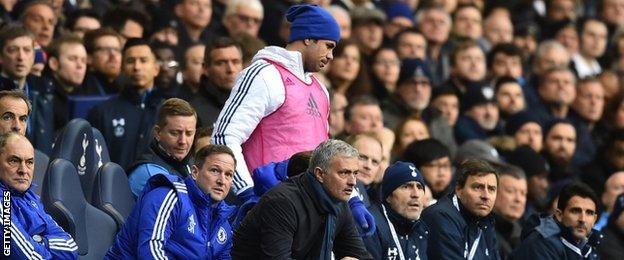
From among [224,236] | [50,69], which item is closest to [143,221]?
[224,236]

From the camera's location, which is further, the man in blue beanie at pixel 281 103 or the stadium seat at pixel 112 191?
the stadium seat at pixel 112 191

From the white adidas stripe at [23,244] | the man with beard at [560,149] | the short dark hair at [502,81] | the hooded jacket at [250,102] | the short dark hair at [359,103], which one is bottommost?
the man with beard at [560,149]

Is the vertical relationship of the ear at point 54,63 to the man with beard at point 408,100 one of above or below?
above

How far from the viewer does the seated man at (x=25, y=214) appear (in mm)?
9500

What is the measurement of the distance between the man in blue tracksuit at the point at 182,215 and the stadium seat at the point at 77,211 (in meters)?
0.41

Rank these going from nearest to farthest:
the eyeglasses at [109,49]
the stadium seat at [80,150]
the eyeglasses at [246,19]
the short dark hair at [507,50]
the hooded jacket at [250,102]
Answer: the hooded jacket at [250,102] < the stadium seat at [80,150] < the eyeglasses at [109,49] < the eyeglasses at [246,19] < the short dark hair at [507,50]

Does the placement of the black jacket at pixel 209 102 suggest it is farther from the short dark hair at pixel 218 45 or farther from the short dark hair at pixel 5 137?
the short dark hair at pixel 5 137

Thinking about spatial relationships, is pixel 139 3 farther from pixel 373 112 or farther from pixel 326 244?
pixel 326 244

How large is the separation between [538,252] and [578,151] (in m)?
5.54

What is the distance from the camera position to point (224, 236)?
1030 cm

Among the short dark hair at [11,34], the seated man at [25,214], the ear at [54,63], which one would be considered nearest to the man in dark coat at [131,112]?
the ear at [54,63]

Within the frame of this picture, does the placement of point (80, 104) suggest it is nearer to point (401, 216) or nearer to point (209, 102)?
point (209, 102)

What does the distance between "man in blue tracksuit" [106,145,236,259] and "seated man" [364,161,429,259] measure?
1517 millimetres

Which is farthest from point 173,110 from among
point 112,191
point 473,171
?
point 473,171
